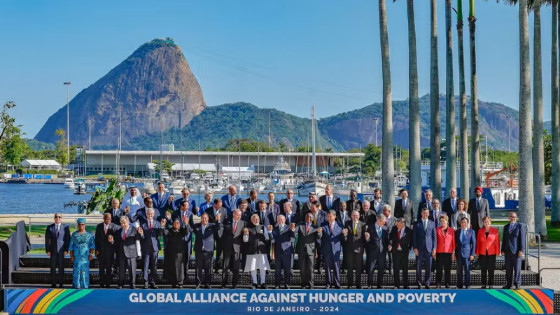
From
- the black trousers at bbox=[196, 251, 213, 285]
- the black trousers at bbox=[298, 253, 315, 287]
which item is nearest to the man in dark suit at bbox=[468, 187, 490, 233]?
the black trousers at bbox=[298, 253, 315, 287]

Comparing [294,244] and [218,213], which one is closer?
[218,213]

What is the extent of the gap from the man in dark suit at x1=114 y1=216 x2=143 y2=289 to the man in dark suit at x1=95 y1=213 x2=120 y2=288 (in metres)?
0.16

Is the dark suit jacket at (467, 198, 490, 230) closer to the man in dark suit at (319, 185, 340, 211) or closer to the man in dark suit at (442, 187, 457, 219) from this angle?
the man in dark suit at (442, 187, 457, 219)

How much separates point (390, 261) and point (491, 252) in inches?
95.6

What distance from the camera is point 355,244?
16875mm

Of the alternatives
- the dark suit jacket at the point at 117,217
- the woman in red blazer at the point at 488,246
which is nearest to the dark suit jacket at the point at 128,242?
the dark suit jacket at the point at 117,217

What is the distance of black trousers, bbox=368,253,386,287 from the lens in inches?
664

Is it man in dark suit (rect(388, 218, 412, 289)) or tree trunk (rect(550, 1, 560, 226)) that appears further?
tree trunk (rect(550, 1, 560, 226))

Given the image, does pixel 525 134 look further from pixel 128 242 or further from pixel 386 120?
pixel 128 242

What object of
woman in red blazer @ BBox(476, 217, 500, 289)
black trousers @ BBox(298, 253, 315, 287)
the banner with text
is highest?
woman in red blazer @ BBox(476, 217, 500, 289)

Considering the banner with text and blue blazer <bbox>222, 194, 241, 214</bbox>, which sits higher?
blue blazer <bbox>222, 194, 241, 214</bbox>

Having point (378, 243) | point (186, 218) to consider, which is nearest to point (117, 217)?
point (186, 218)

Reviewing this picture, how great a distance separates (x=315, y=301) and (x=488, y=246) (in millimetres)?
4290

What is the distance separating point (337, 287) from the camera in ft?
55.2
